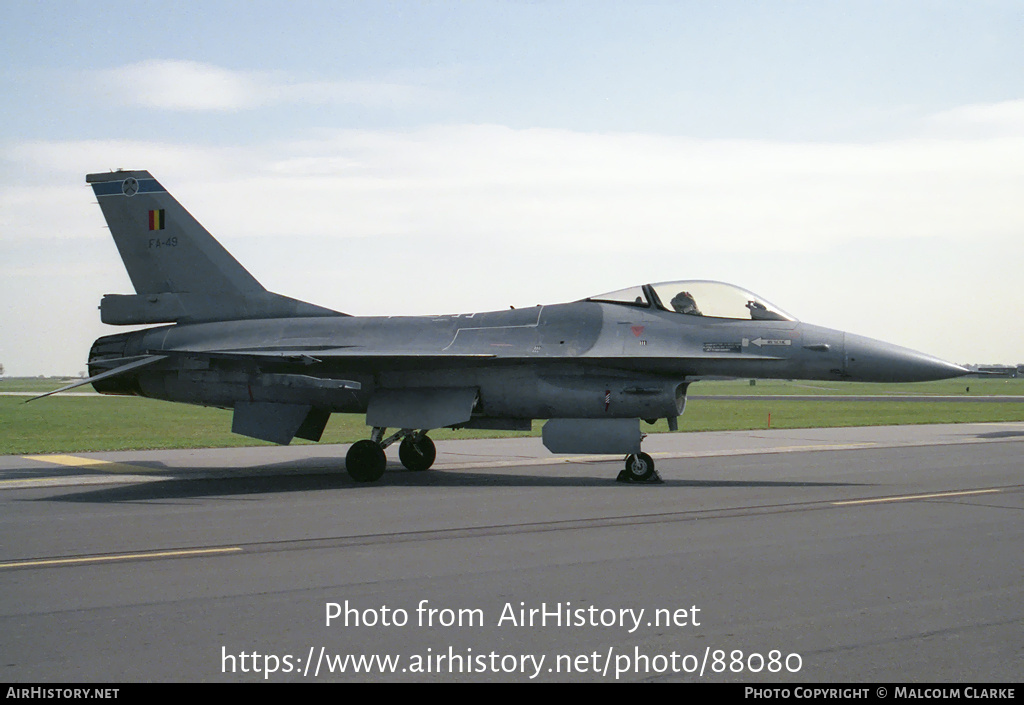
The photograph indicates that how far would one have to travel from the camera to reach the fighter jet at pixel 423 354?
14672 mm

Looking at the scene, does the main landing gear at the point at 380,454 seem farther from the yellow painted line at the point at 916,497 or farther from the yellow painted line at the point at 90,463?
the yellow painted line at the point at 916,497

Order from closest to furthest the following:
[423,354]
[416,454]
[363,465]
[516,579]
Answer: [516,579]
[363,465]
[423,354]
[416,454]

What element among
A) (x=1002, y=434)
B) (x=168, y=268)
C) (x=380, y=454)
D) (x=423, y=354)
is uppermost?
(x=168, y=268)

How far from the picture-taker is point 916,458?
18594 mm

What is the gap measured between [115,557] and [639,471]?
27.1 ft

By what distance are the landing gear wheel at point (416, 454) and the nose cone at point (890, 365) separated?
24.3 ft

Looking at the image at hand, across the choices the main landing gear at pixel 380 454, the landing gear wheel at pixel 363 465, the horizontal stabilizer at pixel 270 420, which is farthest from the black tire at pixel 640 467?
the horizontal stabilizer at pixel 270 420

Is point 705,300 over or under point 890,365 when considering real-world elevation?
over

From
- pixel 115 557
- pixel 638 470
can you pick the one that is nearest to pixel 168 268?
pixel 638 470

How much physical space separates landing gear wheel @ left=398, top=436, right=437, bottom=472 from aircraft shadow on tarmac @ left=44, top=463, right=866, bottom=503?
0.39 m

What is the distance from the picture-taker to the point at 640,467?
14.7 m

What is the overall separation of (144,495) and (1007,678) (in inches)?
447

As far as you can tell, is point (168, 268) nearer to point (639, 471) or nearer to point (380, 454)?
point (380, 454)

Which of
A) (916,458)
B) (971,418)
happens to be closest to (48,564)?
(916,458)
